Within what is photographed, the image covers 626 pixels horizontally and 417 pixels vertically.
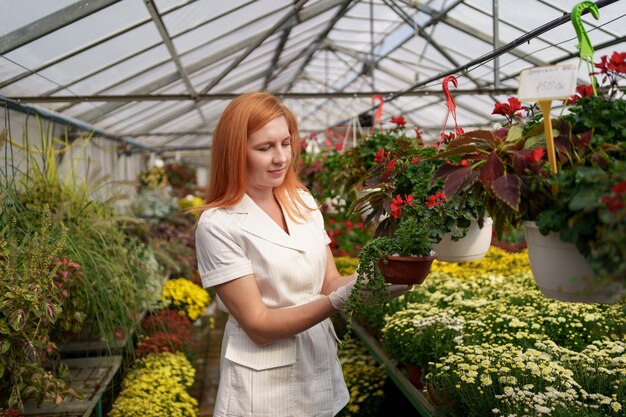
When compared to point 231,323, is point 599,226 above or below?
above

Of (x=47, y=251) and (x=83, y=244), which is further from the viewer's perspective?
(x=83, y=244)

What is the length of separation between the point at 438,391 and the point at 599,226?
51.5 inches

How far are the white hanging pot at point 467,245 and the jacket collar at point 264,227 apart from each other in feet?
1.43

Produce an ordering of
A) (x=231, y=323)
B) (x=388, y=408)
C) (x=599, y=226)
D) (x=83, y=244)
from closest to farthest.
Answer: (x=599, y=226)
(x=231, y=323)
(x=83, y=244)
(x=388, y=408)

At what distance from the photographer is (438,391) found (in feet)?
6.72

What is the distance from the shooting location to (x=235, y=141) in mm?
1586

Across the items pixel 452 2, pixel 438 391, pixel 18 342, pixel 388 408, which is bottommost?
pixel 388 408

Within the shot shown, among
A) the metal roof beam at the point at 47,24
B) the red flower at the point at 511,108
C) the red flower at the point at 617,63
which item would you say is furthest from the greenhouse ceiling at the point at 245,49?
the red flower at the point at 617,63

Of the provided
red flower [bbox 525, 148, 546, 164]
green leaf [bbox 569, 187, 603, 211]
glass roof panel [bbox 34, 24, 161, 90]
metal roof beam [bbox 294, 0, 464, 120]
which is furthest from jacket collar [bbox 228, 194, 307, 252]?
metal roof beam [bbox 294, 0, 464, 120]

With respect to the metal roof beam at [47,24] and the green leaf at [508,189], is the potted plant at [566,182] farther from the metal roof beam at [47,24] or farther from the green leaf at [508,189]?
the metal roof beam at [47,24]

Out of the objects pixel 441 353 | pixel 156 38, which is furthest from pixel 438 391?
pixel 156 38

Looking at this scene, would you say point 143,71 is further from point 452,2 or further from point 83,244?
point 452,2

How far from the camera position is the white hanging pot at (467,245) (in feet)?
5.77

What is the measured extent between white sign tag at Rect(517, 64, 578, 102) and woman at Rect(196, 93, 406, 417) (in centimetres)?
69
